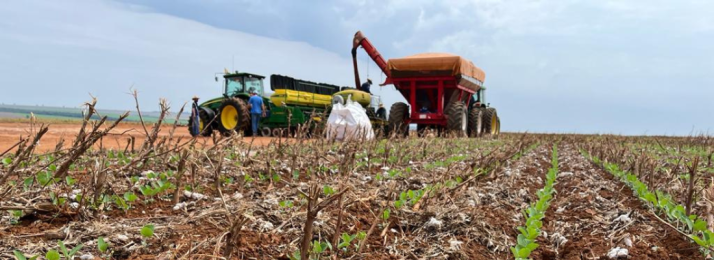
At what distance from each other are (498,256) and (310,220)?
153cm

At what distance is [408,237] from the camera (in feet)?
10.2

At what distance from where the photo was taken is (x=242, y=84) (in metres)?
16.3

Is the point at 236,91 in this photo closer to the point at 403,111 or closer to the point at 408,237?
the point at 403,111

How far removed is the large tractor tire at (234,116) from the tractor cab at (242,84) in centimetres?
59

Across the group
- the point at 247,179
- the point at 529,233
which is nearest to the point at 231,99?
the point at 247,179

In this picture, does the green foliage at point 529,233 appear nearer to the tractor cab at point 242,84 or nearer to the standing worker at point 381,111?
the tractor cab at point 242,84

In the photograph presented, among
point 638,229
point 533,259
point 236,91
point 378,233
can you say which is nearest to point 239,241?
point 378,233

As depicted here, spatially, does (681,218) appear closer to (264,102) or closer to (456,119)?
(456,119)

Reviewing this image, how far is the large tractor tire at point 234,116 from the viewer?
15.1 m

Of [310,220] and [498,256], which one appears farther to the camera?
[498,256]

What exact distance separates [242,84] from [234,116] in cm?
110

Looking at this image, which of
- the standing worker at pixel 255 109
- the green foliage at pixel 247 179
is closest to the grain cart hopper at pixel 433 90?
the standing worker at pixel 255 109

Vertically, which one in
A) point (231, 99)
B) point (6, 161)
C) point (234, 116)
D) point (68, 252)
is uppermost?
point (231, 99)

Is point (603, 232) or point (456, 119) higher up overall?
point (456, 119)
